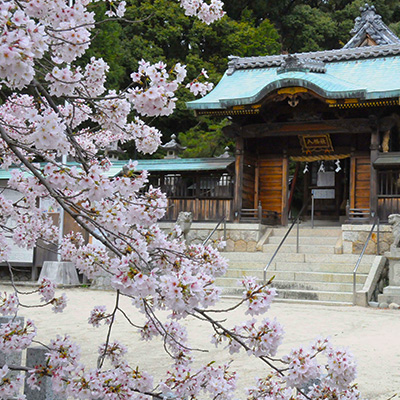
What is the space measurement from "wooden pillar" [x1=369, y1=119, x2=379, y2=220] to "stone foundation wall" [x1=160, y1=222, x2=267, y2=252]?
289 cm

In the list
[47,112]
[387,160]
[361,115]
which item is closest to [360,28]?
[361,115]

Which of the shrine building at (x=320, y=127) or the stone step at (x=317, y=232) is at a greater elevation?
the shrine building at (x=320, y=127)

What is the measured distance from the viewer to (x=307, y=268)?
512 inches

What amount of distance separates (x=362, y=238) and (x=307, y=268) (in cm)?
184

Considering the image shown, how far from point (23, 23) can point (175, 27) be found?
2417cm

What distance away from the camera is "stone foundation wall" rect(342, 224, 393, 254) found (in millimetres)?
13734

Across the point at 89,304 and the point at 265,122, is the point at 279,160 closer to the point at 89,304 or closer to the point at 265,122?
the point at 265,122

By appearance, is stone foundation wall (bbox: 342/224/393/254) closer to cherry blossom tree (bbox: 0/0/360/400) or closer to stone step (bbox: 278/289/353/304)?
stone step (bbox: 278/289/353/304)

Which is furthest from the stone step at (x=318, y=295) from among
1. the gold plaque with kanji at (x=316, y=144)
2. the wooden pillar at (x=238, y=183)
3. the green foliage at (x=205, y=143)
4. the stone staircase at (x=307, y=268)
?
the green foliage at (x=205, y=143)

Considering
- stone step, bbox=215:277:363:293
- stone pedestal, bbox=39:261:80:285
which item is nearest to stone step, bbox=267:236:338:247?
stone step, bbox=215:277:363:293

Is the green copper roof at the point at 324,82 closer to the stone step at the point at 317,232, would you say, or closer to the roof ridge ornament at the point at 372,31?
the roof ridge ornament at the point at 372,31

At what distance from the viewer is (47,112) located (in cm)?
283

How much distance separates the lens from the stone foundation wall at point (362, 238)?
13.7 meters

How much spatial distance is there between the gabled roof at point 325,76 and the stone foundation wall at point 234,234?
9.89ft
